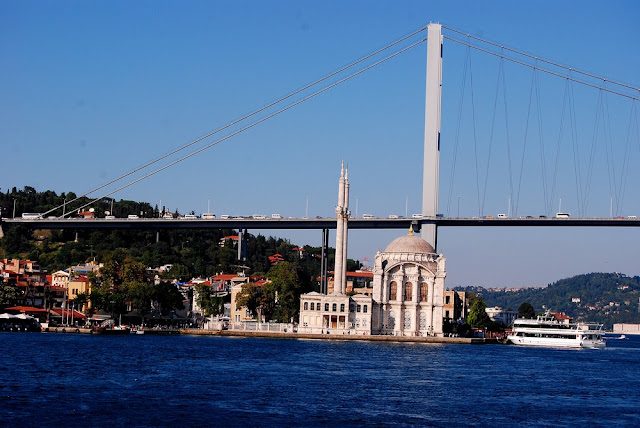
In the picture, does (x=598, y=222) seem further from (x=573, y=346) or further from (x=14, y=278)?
(x=14, y=278)

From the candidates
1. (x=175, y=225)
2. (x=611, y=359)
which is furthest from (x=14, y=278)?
(x=611, y=359)

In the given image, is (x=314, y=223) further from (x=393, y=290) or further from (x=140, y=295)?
(x=140, y=295)

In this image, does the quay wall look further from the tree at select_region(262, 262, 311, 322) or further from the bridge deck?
the bridge deck

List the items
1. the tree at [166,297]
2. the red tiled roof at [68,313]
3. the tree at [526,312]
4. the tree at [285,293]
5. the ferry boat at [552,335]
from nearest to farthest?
the ferry boat at [552,335]
the red tiled roof at [68,313]
the tree at [166,297]
the tree at [285,293]
the tree at [526,312]

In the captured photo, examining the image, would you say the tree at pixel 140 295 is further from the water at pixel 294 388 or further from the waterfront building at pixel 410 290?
the water at pixel 294 388

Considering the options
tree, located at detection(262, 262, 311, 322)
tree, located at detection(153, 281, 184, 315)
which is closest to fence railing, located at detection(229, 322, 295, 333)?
tree, located at detection(262, 262, 311, 322)

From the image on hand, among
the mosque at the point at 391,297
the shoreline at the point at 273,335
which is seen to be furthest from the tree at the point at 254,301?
the mosque at the point at 391,297
